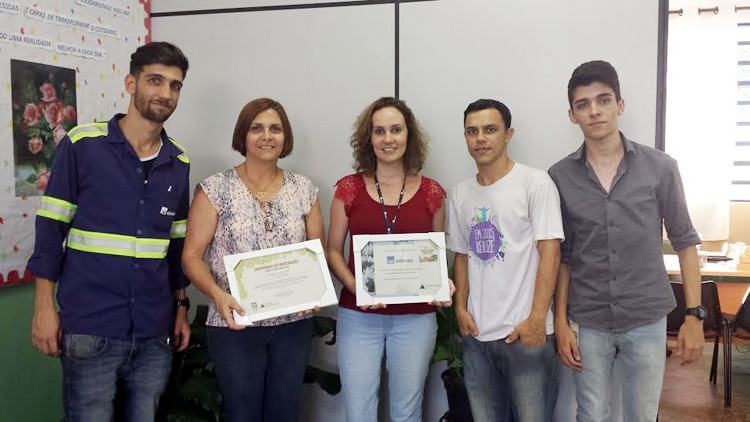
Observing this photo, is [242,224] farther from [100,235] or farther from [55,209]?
[55,209]

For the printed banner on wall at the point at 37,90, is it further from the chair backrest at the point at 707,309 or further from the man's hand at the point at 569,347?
the chair backrest at the point at 707,309

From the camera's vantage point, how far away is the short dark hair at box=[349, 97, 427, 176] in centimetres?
215

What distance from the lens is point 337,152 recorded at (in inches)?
111

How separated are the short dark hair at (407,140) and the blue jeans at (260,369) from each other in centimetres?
66

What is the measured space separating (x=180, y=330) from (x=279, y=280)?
18.2 inches

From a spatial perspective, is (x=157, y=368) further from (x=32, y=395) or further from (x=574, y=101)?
(x=574, y=101)

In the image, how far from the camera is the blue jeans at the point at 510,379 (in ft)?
6.39

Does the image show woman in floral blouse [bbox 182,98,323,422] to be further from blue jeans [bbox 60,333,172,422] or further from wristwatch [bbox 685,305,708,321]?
wristwatch [bbox 685,305,708,321]

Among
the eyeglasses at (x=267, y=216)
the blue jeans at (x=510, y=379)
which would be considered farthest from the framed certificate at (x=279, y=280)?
the blue jeans at (x=510, y=379)

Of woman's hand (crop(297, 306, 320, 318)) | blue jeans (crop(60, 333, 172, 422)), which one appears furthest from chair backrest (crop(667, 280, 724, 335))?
blue jeans (crop(60, 333, 172, 422))

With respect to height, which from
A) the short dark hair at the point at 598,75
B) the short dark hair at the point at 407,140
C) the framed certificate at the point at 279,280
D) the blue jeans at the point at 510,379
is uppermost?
the short dark hair at the point at 598,75

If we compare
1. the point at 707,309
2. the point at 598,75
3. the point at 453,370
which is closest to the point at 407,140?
the point at 598,75

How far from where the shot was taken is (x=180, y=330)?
2.08 metres

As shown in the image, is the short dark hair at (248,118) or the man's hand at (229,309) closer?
the man's hand at (229,309)
